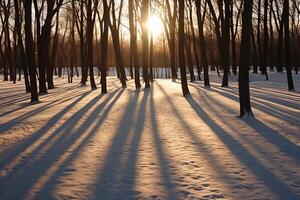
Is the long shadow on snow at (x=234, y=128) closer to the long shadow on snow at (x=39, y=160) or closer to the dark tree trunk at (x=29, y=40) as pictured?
the long shadow on snow at (x=39, y=160)

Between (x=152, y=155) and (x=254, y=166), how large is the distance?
1547mm

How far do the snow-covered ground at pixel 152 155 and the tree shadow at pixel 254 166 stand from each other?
0.01m

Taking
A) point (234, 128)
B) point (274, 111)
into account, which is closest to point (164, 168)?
point (234, 128)

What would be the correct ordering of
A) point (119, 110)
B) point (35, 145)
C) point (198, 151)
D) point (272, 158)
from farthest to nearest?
point (119, 110), point (35, 145), point (198, 151), point (272, 158)

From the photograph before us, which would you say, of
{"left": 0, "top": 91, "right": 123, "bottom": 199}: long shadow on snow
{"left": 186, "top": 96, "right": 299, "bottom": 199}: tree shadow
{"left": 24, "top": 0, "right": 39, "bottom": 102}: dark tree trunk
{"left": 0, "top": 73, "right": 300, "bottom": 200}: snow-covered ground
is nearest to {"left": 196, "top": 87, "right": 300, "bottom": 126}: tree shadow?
{"left": 0, "top": 73, "right": 300, "bottom": 200}: snow-covered ground

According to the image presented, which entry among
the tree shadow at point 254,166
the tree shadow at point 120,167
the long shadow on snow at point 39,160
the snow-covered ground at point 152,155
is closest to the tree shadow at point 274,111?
the snow-covered ground at point 152,155

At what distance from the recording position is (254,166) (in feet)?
16.8

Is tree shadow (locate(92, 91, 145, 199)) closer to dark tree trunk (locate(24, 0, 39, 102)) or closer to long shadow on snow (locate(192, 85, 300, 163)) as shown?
long shadow on snow (locate(192, 85, 300, 163))

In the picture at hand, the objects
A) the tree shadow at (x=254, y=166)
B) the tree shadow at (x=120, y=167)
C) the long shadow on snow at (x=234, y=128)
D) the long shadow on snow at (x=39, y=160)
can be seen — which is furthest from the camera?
the long shadow on snow at (x=234, y=128)

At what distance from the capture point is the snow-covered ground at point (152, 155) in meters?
4.36

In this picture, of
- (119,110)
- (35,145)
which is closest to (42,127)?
(35,145)

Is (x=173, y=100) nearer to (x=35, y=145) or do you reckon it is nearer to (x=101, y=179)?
(x=35, y=145)

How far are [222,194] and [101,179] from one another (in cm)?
157

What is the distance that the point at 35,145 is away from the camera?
21.9 ft
